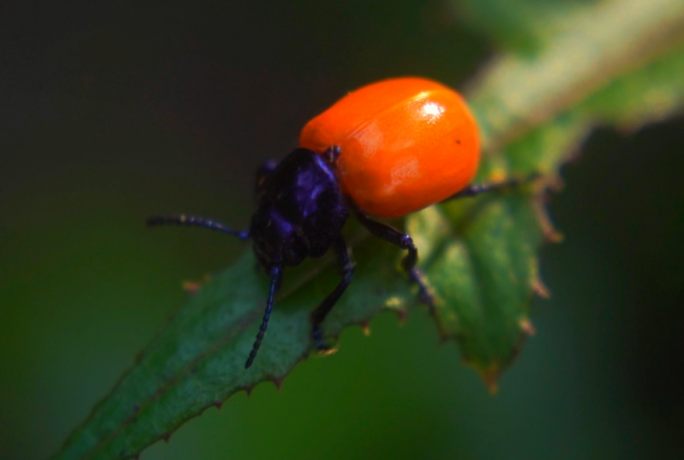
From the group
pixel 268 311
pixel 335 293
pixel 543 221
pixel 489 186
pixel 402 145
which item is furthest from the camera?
pixel 489 186

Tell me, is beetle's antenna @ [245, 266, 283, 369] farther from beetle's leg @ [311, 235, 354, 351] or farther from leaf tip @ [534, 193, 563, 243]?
leaf tip @ [534, 193, 563, 243]

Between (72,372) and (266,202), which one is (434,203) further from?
(72,372)

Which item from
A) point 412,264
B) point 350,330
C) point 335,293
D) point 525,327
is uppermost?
point 335,293

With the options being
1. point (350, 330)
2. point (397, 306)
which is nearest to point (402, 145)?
point (397, 306)

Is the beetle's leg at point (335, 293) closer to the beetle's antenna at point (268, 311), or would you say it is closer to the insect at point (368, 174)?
the insect at point (368, 174)

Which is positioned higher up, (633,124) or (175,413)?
(175,413)

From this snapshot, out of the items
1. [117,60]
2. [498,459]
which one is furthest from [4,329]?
[498,459]

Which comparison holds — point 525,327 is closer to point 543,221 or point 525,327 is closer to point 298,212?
point 543,221
